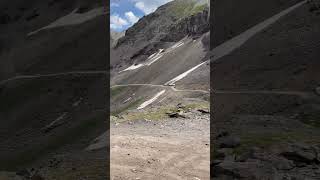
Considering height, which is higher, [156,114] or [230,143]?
[230,143]

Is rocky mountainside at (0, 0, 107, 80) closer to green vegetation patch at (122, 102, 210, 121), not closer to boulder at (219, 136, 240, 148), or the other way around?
green vegetation patch at (122, 102, 210, 121)

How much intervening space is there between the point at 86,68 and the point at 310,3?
52508mm

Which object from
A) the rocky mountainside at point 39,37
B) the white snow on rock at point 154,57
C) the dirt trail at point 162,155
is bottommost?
the white snow on rock at point 154,57

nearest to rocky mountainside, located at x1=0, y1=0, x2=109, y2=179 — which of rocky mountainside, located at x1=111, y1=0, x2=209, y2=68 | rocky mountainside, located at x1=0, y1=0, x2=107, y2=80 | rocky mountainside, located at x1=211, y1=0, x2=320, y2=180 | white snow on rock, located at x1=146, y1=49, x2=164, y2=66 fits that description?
rocky mountainside, located at x1=0, y1=0, x2=107, y2=80

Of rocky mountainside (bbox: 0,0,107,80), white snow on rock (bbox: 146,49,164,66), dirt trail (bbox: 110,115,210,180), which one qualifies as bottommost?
white snow on rock (bbox: 146,49,164,66)

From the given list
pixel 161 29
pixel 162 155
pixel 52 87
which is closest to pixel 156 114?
pixel 162 155

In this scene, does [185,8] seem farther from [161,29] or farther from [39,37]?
[39,37]

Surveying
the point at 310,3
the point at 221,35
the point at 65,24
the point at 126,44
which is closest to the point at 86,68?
the point at 221,35

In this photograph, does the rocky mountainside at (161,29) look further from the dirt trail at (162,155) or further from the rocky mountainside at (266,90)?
the dirt trail at (162,155)

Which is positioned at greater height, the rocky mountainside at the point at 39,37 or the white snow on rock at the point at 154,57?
the rocky mountainside at the point at 39,37

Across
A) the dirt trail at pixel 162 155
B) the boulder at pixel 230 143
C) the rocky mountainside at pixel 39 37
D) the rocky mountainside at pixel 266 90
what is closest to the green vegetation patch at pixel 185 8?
the rocky mountainside at pixel 39 37

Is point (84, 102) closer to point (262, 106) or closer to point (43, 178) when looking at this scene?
point (262, 106)

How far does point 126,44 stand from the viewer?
17325cm

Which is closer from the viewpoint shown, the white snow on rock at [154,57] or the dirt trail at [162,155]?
the dirt trail at [162,155]
